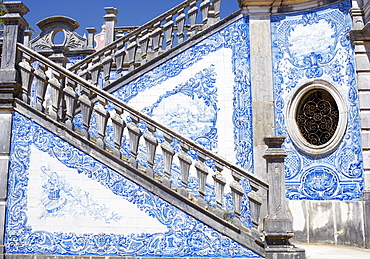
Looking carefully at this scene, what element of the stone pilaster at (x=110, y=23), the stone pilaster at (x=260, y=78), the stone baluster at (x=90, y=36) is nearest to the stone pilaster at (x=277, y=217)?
the stone pilaster at (x=260, y=78)

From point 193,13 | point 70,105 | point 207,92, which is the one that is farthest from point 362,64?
point 70,105

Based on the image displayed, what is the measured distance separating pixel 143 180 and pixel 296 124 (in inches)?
161

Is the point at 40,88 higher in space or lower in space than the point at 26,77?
lower

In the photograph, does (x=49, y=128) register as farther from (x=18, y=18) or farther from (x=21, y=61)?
(x=18, y=18)

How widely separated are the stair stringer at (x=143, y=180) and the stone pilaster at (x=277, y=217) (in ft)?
0.67

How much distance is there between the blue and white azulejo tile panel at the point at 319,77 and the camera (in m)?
8.88

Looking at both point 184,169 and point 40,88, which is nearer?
point 184,169

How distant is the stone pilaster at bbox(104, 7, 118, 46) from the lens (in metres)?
12.7

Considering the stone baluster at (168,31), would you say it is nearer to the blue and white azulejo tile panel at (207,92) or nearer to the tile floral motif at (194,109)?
the blue and white azulejo tile panel at (207,92)

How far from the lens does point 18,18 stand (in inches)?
286

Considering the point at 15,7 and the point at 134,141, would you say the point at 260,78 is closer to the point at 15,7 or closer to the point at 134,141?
the point at 134,141

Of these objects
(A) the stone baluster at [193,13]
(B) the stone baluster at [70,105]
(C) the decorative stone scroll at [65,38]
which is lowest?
(B) the stone baluster at [70,105]

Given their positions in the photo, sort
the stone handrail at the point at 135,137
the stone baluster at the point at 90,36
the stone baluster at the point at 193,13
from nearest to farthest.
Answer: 1. the stone handrail at the point at 135,137
2. the stone baluster at the point at 193,13
3. the stone baluster at the point at 90,36

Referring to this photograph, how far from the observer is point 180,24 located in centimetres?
999
